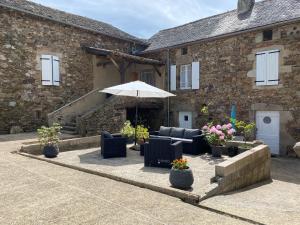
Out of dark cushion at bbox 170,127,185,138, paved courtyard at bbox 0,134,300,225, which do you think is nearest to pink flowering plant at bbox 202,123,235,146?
dark cushion at bbox 170,127,185,138

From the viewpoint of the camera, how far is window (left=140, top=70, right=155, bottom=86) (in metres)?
15.7

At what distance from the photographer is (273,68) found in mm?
11023

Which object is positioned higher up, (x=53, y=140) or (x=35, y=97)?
(x=35, y=97)

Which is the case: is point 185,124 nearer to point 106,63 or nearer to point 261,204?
point 106,63

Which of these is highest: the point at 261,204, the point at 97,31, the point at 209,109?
the point at 97,31

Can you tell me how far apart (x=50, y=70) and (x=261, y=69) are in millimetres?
9537

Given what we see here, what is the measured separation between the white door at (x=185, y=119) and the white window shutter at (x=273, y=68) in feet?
14.2

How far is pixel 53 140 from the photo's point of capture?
24.7 feet

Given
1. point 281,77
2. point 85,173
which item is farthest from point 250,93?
point 85,173

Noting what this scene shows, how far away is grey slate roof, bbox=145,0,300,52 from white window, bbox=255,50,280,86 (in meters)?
1.23

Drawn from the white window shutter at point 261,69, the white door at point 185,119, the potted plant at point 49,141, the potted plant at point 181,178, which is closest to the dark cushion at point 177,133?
the potted plant at point 49,141

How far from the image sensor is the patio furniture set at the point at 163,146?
6262 millimetres

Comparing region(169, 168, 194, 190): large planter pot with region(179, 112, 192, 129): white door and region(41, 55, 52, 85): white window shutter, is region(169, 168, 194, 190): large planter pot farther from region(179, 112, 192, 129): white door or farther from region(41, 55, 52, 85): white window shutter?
region(41, 55, 52, 85): white window shutter

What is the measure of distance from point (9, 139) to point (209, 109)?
8.78m
